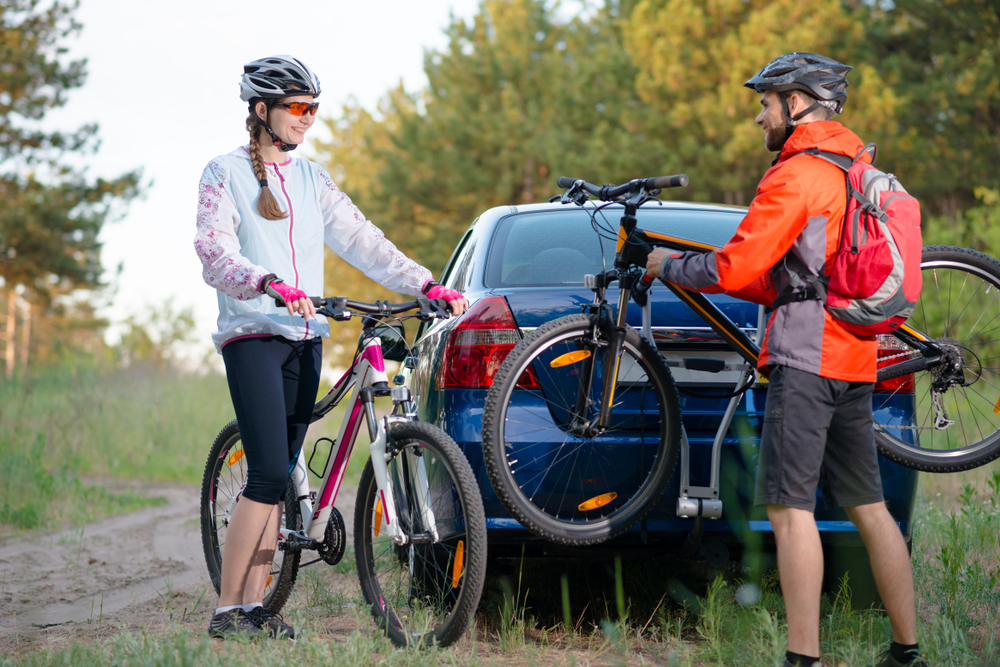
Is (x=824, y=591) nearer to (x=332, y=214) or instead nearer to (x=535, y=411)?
(x=535, y=411)

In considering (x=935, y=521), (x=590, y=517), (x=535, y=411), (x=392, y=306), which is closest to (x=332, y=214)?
(x=392, y=306)

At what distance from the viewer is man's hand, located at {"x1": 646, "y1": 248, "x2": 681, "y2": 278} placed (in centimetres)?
304

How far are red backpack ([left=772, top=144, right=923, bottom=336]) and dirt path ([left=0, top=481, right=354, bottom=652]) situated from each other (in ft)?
8.59

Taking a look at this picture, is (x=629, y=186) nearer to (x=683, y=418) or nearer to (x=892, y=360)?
(x=683, y=418)

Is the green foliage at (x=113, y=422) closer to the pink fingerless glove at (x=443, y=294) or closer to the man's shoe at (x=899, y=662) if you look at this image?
the pink fingerless glove at (x=443, y=294)

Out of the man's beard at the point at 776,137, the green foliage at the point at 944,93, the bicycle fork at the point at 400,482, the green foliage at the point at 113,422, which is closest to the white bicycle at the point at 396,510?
the bicycle fork at the point at 400,482

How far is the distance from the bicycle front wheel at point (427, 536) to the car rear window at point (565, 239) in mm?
789

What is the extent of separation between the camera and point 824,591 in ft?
12.9

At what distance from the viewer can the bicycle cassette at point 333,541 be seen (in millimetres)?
3555

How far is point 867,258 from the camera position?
280cm

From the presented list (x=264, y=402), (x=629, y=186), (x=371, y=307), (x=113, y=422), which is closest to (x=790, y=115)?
(x=629, y=186)

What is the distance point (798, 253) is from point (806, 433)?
564 mm

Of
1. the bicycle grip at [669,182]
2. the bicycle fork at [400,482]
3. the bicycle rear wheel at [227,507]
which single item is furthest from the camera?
the bicycle rear wheel at [227,507]

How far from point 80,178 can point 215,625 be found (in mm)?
20966
